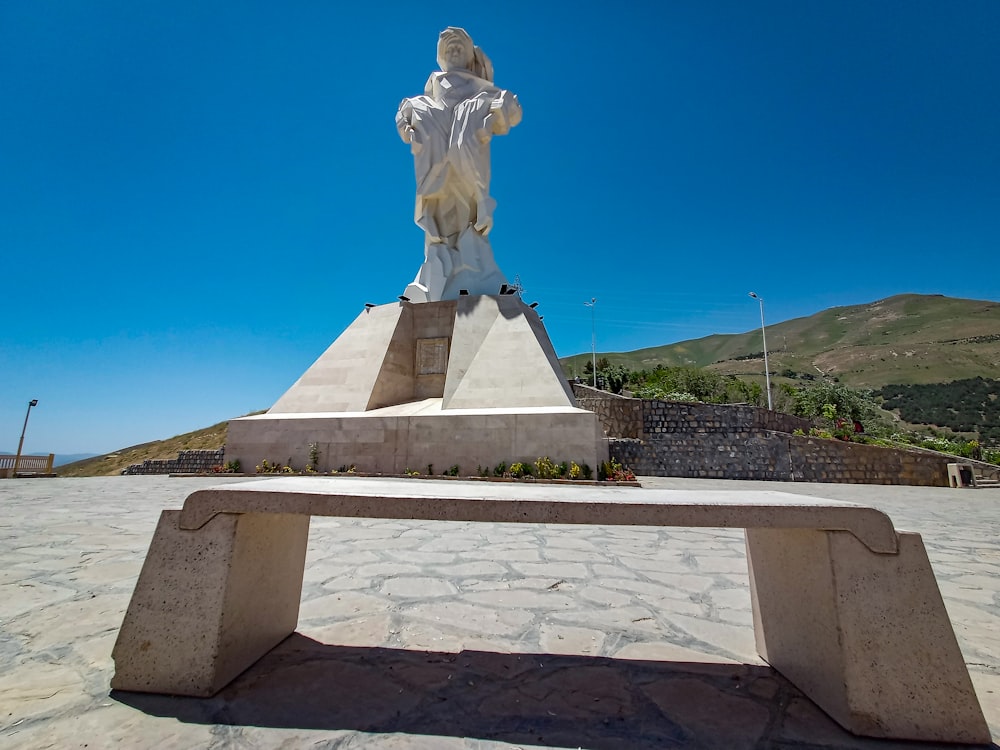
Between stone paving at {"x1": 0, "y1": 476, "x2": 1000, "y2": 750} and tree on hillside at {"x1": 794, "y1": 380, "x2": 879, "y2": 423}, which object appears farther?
tree on hillside at {"x1": 794, "y1": 380, "x2": 879, "y2": 423}

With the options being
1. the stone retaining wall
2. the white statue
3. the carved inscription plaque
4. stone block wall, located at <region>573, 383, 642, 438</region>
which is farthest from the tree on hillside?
the carved inscription plaque

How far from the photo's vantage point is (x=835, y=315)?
110 m

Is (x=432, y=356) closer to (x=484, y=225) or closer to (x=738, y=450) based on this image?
(x=484, y=225)

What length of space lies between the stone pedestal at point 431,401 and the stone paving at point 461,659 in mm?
4964

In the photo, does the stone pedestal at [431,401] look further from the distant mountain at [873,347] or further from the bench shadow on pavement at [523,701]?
the distant mountain at [873,347]

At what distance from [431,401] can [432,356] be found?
1321mm

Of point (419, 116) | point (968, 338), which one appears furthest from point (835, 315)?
point (419, 116)

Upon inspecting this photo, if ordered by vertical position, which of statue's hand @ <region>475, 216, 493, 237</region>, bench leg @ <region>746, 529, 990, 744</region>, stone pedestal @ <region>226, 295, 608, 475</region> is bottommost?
bench leg @ <region>746, 529, 990, 744</region>

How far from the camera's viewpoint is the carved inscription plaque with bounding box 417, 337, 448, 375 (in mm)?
11125

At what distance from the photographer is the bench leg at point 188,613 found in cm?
147

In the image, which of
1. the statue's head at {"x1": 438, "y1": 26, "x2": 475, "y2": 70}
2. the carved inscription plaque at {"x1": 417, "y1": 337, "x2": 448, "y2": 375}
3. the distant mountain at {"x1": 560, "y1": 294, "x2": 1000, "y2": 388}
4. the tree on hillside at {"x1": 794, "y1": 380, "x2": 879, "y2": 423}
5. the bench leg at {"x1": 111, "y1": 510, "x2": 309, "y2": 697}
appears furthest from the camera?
the distant mountain at {"x1": 560, "y1": 294, "x2": 1000, "y2": 388}

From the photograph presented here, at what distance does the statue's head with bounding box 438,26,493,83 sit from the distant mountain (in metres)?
32.0

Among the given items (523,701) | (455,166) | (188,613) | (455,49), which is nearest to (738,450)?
(455,166)

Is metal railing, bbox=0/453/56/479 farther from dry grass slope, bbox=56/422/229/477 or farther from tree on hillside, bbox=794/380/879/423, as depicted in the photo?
tree on hillside, bbox=794/380/879/423
